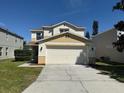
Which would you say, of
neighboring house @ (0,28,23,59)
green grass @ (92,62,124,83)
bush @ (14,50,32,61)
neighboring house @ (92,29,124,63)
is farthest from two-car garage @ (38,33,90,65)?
neighboring house @ (0,28,23,59)

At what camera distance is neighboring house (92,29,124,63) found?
1125 inches

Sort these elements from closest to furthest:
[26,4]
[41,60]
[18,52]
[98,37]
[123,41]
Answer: [123,41]
[41,60]
[26,4]
[18,52]
[98,37]

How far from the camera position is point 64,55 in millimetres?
22547

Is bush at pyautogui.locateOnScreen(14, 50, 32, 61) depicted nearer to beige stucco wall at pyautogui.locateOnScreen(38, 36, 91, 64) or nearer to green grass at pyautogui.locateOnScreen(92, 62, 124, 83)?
beige stucco wall at pyautogui.locateOnScreen(38, 36, 91, 64)

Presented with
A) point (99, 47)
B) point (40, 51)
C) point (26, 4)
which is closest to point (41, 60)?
point (40, 51)

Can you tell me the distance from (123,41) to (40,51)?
9969 millimetres

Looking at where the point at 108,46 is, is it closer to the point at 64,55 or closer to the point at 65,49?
the point at 65,49

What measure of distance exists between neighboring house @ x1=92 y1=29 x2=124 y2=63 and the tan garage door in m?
5.71

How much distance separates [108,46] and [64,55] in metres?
11.6

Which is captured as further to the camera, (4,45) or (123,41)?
(4,45)

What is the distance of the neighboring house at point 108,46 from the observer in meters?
28.6

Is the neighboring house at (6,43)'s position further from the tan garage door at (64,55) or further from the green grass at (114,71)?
the green grass at (114,71)

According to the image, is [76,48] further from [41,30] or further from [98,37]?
[98,37]

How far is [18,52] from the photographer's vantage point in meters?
29.2
